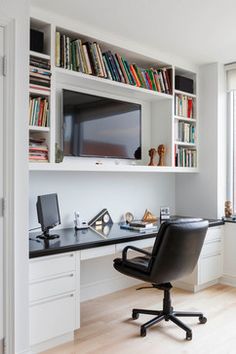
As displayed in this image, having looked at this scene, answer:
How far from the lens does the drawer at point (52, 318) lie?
246 cm

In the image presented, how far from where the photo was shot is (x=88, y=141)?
11.2 ft

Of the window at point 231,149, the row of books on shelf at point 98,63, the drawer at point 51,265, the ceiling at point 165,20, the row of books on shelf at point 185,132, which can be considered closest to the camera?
the drawer at point 51,265

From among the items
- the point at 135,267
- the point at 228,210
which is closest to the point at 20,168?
the point at 135,267

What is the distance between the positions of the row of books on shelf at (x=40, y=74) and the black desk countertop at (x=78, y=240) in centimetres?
119

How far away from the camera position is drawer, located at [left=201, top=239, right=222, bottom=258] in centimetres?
389

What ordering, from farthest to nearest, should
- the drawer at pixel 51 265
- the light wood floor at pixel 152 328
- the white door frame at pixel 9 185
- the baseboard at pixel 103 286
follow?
the baseboard at pixel 103 286, the light wood floor at pixel 152 328, the drawer at pixel 51 265, the white door frame at pixel 9 185

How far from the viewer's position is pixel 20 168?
2.39 meters

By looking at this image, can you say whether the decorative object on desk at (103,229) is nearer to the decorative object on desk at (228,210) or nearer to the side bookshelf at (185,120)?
the side bookshelf at (185,120)

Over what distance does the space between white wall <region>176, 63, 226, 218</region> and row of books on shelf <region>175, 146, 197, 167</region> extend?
0.31 feet

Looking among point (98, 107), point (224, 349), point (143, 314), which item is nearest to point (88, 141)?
point (98, 107)

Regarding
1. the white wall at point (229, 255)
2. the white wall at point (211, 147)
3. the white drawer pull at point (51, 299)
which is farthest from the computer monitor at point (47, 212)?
the white wall at point (229, 255)

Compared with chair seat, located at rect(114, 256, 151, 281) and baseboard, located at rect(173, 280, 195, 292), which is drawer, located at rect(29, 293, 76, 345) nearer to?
chair seat, located at rect(114, 256, 151, 281)

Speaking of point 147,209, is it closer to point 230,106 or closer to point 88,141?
point 88,141

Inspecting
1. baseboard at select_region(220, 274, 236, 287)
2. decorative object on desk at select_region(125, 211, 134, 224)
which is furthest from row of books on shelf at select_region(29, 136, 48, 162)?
baseboard at select_region(220, 274, 236, 287)
